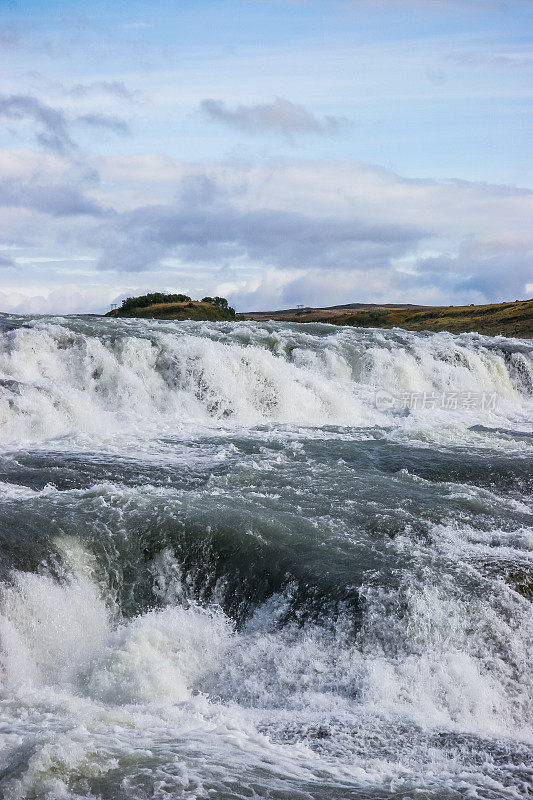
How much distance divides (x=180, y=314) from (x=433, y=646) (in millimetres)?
44794

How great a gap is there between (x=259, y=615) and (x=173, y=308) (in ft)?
151

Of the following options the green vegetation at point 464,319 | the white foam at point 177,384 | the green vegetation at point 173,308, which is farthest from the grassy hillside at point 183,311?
the white foam at point 177,384

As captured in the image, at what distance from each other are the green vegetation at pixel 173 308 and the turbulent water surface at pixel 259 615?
36.0m

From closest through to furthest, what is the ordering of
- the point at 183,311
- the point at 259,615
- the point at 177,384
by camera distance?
the point at 259,615
the point at 177,384
the point at 183,311

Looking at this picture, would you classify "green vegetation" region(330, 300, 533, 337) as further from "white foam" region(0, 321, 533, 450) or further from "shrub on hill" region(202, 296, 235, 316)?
"white foam" region(0, 321, 533, 450)

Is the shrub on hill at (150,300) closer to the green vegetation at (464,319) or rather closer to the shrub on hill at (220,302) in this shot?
the shrub on hill at (220,302)

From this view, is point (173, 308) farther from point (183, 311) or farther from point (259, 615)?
point (259, 615)

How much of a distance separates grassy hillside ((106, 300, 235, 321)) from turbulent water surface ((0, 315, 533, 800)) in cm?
3556

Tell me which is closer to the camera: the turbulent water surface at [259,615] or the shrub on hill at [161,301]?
the turbulent water surface at [259,615]

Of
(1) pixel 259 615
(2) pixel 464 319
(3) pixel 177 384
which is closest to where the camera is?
(1) pixel 259 615

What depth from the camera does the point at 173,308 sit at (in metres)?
52.8

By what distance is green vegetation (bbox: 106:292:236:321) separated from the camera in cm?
5145

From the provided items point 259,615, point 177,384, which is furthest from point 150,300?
point 259,615

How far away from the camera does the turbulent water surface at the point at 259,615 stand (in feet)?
18.0
